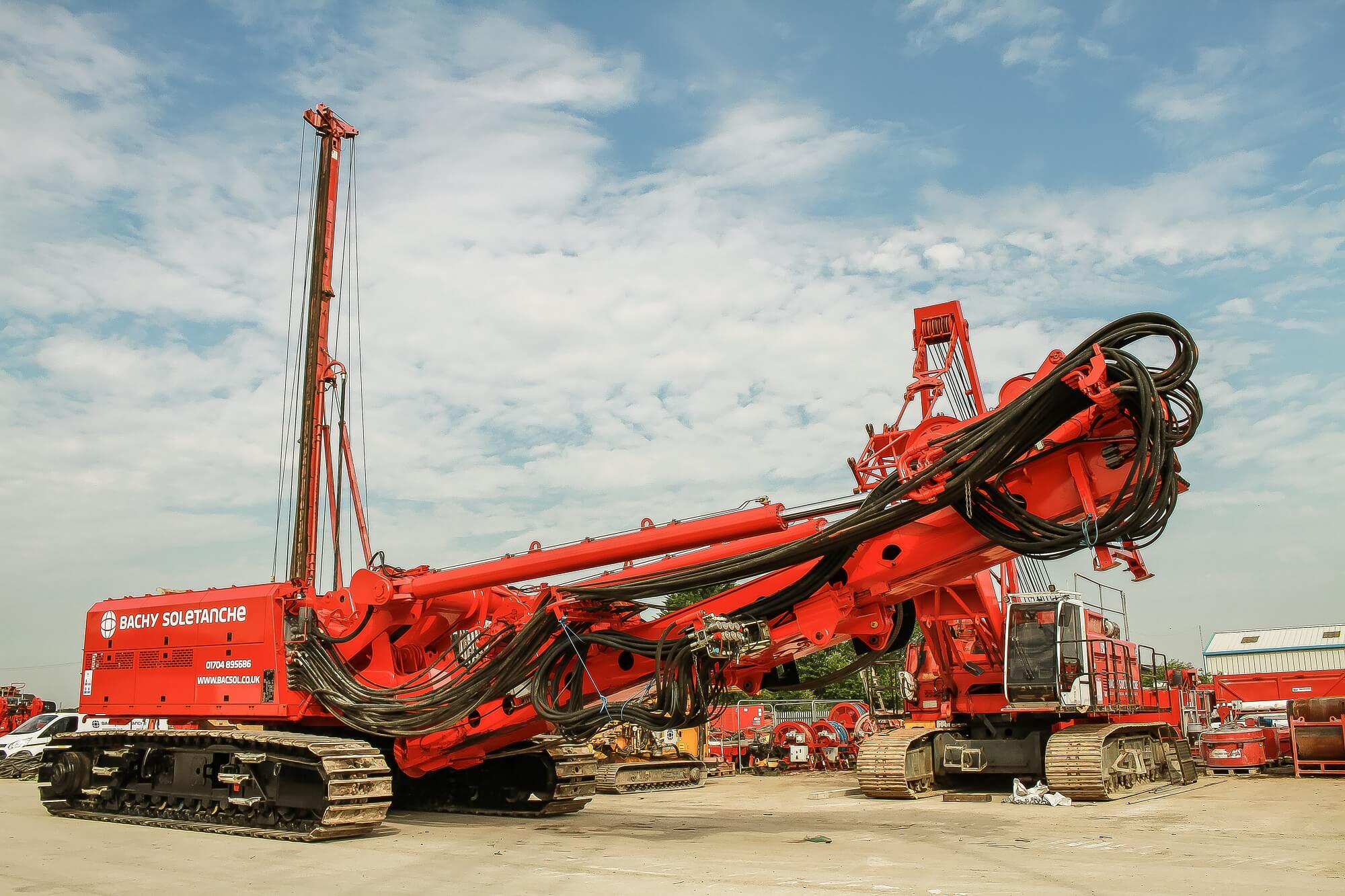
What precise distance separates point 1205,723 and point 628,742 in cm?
1460

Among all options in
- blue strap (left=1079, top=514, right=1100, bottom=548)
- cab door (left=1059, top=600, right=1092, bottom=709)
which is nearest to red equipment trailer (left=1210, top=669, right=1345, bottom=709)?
cab door (left=1059, top=600, right=1092, bottom=709)

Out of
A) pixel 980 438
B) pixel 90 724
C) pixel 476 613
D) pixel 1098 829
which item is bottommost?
pixel 1098 829

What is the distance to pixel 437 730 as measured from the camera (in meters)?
11.9

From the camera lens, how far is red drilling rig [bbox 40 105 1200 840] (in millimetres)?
9062

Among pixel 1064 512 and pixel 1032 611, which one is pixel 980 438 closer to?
pixel 1064 512

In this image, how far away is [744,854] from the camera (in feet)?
32.9

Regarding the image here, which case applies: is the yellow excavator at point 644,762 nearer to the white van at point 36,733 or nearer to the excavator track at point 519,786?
the excavator track at point 519,786

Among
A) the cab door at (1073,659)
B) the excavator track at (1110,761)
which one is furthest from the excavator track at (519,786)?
the cab door at (1073,659)

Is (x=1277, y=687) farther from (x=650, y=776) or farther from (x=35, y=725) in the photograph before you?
(x=35, y=725)

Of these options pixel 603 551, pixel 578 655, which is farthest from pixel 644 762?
pixel 603 551

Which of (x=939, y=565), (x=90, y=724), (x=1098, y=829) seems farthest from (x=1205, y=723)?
(x=90, y=724)

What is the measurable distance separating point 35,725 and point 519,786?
60.5 ft

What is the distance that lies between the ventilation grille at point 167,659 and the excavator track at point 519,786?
3.37 m

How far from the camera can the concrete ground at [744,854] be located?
8383mm
